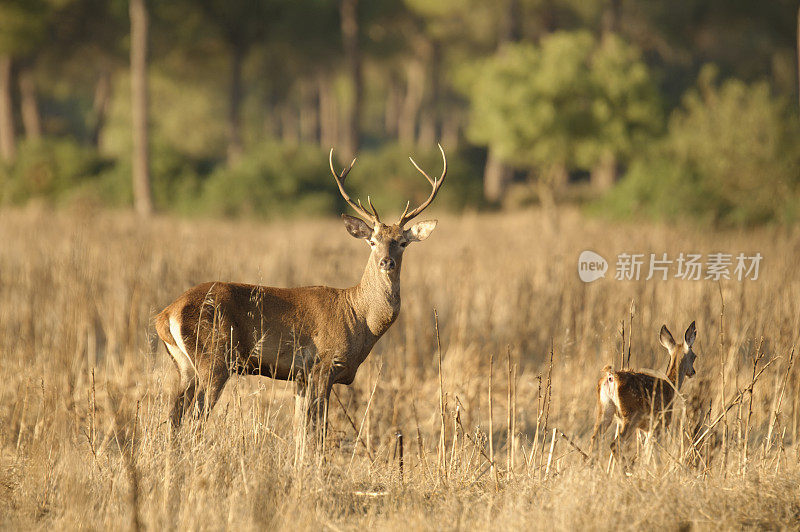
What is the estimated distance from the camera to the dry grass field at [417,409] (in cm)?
379

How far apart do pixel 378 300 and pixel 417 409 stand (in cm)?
166

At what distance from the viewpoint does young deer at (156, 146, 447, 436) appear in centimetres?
450

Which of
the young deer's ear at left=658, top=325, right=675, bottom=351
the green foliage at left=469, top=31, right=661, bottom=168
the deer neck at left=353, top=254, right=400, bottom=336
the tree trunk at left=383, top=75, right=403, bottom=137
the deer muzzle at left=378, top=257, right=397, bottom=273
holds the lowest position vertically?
the young deer's ear at left=658, top=325, right=675, bottom=351

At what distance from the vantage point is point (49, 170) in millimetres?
25094

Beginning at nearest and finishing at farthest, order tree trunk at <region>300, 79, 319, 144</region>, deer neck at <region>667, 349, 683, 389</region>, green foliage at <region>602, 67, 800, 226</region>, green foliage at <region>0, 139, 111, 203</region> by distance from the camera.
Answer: deer neck at <region>667, 349, 683, 389</region> < green foliage at <region>602, 67, 800, 226</region> < green foliage at <region>0, 139, 111, 203</region> < tree trunk at <region>300, 79, 319, 144</region>

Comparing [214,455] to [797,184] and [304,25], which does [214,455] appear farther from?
[304,25]

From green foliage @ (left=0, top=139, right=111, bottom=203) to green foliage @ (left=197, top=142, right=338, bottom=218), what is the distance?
4.16 metres

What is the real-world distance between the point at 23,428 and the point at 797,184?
60.5 feet

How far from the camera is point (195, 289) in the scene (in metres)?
4.67

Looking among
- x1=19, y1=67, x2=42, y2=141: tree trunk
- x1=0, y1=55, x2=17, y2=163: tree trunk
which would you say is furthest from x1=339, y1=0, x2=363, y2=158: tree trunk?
x1=19, y1=67, x2=42, y2=141: tree trunk

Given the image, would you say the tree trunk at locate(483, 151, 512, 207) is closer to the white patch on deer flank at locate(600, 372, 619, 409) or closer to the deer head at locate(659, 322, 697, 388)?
the deer head at locate(659, 322, 697, 388)

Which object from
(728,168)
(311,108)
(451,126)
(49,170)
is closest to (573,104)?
(728,168)

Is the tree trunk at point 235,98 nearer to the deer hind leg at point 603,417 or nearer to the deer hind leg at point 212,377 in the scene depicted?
the deer hind leg at point 212,377

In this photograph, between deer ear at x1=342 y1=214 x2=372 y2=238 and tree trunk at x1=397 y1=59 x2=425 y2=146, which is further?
tree trunk at x1=397 y1=59 x2=425 y2=146
